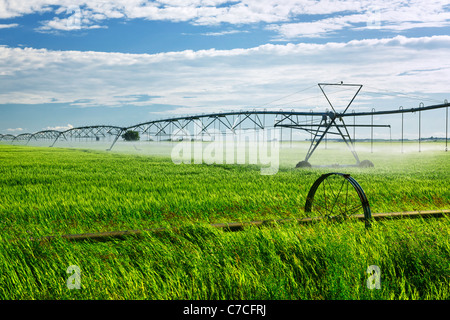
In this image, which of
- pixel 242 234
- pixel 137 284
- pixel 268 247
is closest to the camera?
pixel 137 284

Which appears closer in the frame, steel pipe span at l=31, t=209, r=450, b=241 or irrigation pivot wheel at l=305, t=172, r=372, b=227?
steel pipe span at l=31, t=209, r=450, b=241

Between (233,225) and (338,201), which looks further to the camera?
(338,201)

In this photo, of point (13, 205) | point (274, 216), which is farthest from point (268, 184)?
point (13, 205)

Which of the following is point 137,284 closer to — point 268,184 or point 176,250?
point 176,250

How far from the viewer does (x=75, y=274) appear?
381 centimetres

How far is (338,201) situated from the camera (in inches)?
380

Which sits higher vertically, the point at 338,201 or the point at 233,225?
the point at 233,225

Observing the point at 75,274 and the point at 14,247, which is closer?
the point at 75,274

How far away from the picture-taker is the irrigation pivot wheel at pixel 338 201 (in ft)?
17.6

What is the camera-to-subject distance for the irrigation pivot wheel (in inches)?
211

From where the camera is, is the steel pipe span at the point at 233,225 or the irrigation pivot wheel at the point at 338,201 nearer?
the steel pipe span at the point at 233,225
